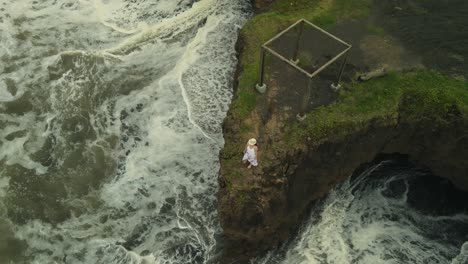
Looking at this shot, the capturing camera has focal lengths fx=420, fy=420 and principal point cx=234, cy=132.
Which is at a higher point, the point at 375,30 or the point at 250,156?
the point at 375,30

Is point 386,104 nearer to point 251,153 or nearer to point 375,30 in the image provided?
point 375,30

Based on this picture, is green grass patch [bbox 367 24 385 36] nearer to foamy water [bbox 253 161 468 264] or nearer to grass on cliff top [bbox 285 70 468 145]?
grass on cliff top [bbox 285 70 468 145]

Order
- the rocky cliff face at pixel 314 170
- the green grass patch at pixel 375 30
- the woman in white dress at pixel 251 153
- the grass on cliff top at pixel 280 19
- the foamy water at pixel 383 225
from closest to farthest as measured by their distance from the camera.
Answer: the woman in white dress at pixel 251 153 → the rocky cliff face at pixel 314 170 → the foamy water at pixel 383 225 → the grass on cliff top at pixel 280 19 → the green grass patch at pixel 375 30

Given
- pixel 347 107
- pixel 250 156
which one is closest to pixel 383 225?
pixel 347 107

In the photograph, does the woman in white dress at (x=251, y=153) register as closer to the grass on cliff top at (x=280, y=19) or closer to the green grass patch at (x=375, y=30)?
the grass on cliff top at (x=280, y=19)

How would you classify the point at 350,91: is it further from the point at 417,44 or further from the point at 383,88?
the point at 417,44

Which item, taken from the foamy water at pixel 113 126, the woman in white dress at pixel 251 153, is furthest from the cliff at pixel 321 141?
the foamy water at pixel 113 126

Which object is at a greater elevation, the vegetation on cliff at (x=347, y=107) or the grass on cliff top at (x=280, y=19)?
the grass on cliff top at (x=280, y=19)

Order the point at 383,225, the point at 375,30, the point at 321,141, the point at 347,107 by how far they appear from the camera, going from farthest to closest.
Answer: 1. the point at 375,30
2. the point at 383,225
3. the point at 347,107
4. the point at 321,141
